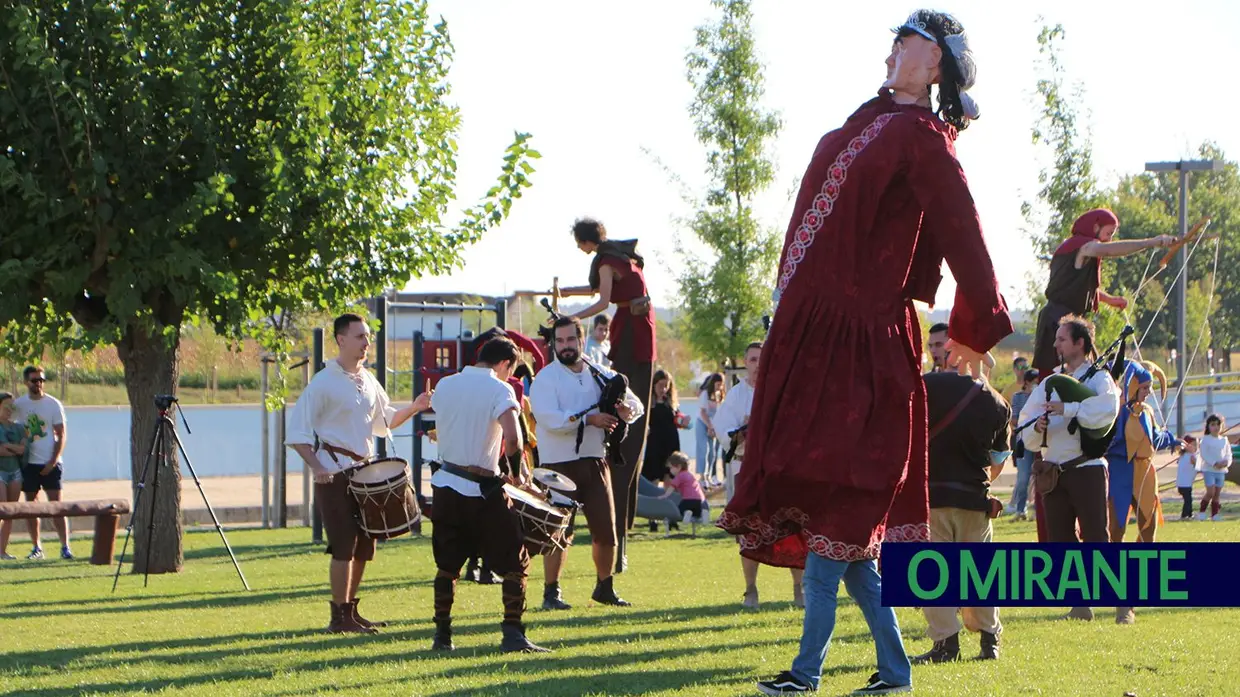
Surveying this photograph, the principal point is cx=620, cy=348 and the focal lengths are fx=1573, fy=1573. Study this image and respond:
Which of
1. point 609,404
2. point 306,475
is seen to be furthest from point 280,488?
point 609,404

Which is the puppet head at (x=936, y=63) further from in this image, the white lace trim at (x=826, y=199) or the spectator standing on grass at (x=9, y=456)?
the spectator standing on grass at (x=9, y=456)

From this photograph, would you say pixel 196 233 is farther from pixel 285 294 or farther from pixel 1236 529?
pixel 1236 529

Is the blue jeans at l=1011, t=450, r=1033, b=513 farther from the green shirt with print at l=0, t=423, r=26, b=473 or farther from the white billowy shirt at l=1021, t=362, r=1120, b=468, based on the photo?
the green shirt with print at l=0, t=423, r=26, b=473

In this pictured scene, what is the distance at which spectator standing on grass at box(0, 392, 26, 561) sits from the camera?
16.8 meters

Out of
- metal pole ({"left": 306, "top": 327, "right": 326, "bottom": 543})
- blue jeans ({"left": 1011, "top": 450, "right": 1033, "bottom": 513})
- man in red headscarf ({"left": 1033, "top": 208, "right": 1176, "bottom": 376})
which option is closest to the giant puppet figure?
man in red headscarf ({"left": 1033, "top": 208, "right": 1176, "bottom": 376})

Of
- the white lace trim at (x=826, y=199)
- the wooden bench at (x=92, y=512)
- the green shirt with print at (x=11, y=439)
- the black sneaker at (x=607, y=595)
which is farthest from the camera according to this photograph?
the green shirt with print at (x=11, y=439)

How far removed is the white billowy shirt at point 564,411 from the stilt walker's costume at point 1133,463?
3244mm

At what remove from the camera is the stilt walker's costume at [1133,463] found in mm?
10297

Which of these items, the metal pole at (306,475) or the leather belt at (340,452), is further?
the metal pole at (306,475)

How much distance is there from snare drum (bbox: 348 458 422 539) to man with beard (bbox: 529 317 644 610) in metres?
1.24

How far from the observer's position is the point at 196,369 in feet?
184

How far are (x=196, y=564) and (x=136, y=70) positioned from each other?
5093mm

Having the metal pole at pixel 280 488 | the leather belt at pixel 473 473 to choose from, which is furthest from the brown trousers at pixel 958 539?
the metal pole at pixel 280 488

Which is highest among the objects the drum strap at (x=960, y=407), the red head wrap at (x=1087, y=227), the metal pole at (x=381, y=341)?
the red head wrap at (x=1087, y=227)
